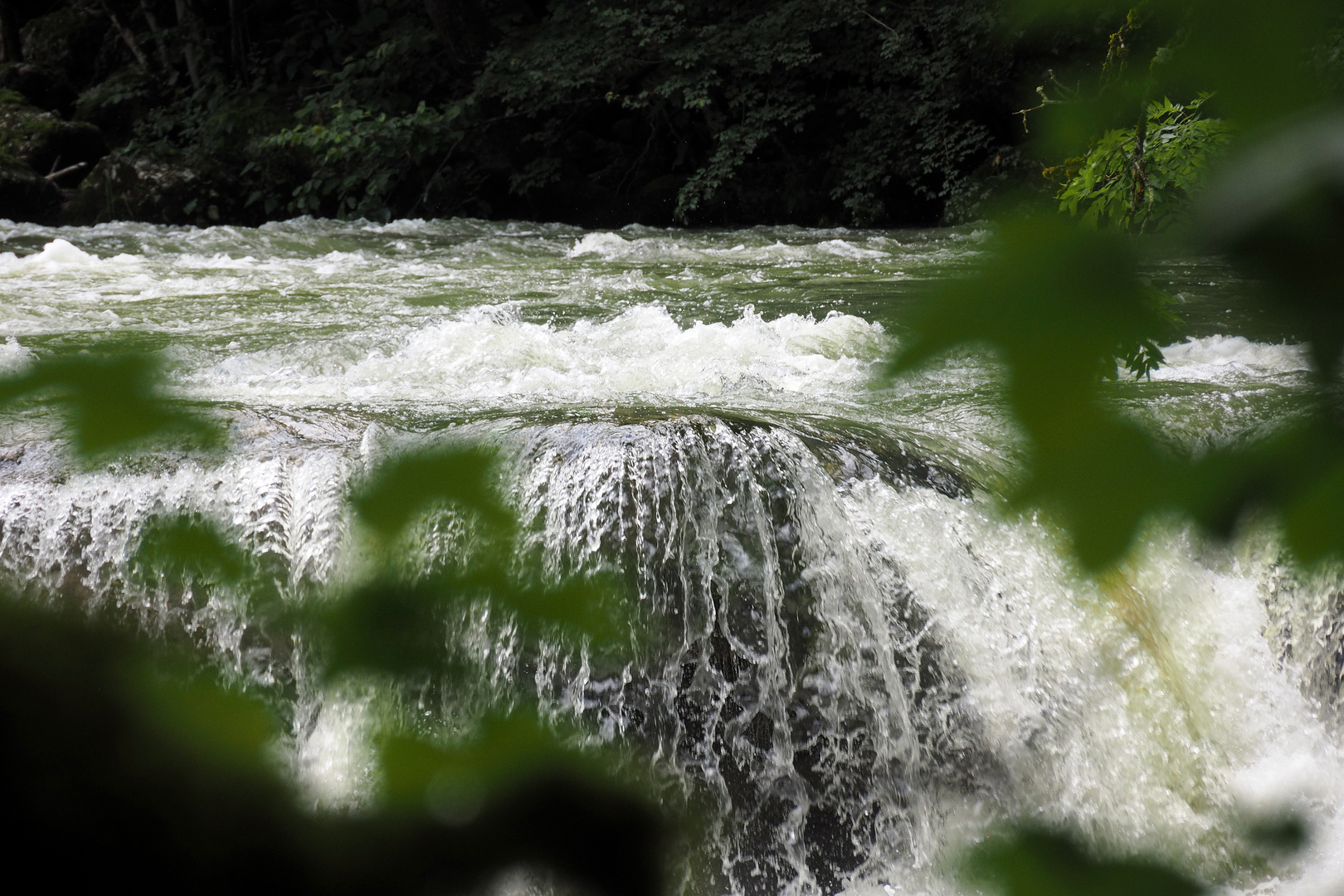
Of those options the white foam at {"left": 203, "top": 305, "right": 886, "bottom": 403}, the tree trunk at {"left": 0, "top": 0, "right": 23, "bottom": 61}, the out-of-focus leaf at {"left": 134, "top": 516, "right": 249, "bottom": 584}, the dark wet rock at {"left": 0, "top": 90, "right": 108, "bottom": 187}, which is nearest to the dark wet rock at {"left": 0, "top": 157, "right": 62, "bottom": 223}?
the dark wet rock at {"left": 0, "top": 90, "right": 108, "bottom": 187}

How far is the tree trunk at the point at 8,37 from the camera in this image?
52.2 feet

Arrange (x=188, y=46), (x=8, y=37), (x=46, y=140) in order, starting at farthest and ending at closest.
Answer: (x=8, y=37)
(x=188, y=46)
(x=46, y=140)

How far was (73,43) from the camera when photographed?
16109mm

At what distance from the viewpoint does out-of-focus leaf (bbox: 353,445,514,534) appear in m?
0.36

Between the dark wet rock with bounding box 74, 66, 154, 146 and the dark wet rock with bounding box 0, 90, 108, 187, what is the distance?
1.59 ft

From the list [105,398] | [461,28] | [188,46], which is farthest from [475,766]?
[188,46]

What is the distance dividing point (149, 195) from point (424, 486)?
13.4 m

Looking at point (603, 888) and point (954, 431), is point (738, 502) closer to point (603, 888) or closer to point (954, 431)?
point (954, 431)

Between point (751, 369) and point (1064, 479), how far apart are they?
Result: 498 cm

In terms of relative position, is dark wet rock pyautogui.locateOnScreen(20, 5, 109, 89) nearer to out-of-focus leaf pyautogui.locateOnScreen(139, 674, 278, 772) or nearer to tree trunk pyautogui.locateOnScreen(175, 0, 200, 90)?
tree trunk pyautogui.locateOnScreen(175, 0, 200, 90)

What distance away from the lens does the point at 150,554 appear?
14.9 inches

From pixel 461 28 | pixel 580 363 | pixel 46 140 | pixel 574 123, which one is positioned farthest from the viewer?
pixel 574 123

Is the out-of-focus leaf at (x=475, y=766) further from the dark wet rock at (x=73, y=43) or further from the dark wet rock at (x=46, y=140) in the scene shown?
the dark wet rock at (x=73, y=43)

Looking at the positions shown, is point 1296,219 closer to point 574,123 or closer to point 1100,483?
point 1100,483
